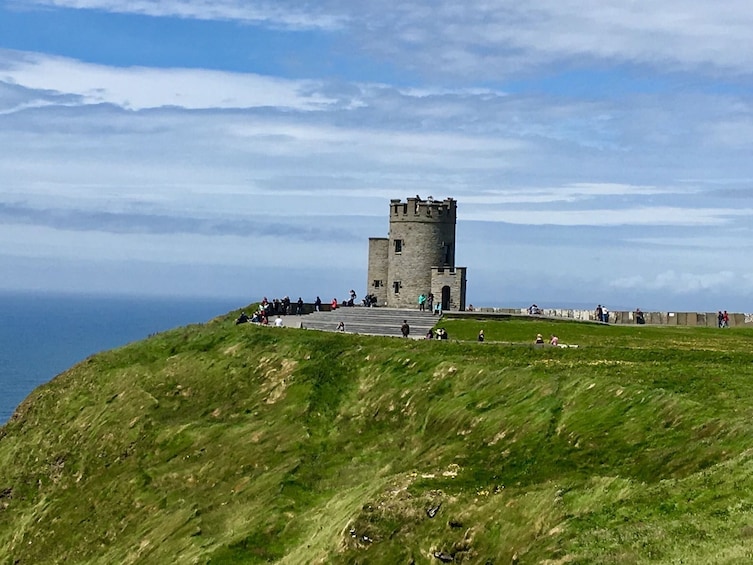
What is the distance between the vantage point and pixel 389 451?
4225cm

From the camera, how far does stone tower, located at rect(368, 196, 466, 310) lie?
3241 inches

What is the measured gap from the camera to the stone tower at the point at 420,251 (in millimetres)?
82312

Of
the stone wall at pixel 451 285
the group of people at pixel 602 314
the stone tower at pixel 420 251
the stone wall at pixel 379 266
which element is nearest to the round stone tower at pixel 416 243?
the stone tower at pixel 420 251

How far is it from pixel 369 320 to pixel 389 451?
103 ft

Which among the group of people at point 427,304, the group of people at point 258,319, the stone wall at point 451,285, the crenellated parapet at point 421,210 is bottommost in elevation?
the group of people at point 258,319

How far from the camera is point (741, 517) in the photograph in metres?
23.3

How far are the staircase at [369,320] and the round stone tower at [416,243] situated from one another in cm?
272

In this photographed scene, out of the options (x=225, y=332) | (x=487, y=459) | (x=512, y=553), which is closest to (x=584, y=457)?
(x=487, y=459)

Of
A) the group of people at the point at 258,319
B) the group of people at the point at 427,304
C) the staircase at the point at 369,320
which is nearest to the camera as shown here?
the staircase at the point at 369,320

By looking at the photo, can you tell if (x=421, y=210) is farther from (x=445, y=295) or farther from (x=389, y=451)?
(x=389, y=451)

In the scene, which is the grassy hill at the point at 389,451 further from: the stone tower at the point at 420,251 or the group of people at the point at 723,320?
the stone tower at the point at 420,251

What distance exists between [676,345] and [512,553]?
103 feet

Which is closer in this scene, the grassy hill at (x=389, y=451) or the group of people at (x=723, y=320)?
the grassy hill at (x=389, y=451)

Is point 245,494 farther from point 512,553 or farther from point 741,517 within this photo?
point 741,517
